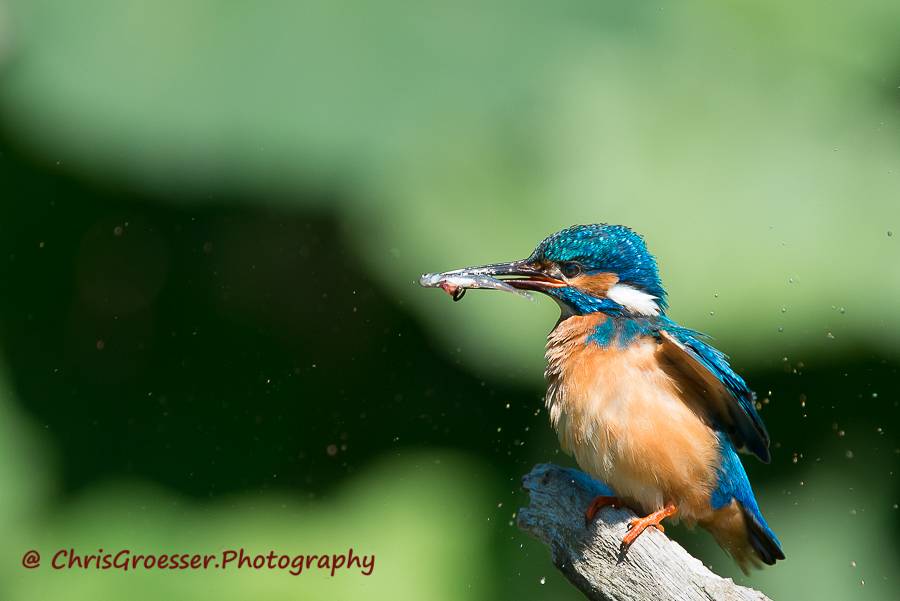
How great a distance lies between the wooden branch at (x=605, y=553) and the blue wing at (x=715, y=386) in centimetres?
30

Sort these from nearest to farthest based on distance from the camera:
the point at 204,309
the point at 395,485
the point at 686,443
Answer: the point at 686,443
the point at 395,485
the point at 204,309

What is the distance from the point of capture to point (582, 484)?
228cm

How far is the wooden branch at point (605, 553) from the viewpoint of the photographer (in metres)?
1.97

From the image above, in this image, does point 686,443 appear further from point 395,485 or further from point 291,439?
point 291,439

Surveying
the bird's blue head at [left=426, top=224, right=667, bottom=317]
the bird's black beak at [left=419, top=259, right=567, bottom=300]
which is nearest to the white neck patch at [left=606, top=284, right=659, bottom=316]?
the bird's blue head at [left=426, top=224, right=667, bottom=317]

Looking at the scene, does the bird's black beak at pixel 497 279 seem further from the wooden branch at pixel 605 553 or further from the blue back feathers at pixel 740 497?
the blue back feathers at pixel 740 497

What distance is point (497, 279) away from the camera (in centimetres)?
231

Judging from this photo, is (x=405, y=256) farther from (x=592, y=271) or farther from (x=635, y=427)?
(x=635, y=427)

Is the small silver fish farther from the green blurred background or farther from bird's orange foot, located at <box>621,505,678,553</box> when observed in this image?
the green blurred background

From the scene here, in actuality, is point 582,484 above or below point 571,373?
below

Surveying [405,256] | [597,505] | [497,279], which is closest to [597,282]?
[497,279]

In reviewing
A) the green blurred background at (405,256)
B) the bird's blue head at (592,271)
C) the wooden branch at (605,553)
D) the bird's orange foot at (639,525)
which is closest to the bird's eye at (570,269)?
the bird's blue head at (592,271)

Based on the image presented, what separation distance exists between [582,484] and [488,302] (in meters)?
1.34

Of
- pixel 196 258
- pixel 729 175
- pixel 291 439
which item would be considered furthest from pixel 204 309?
pixel 729 175
